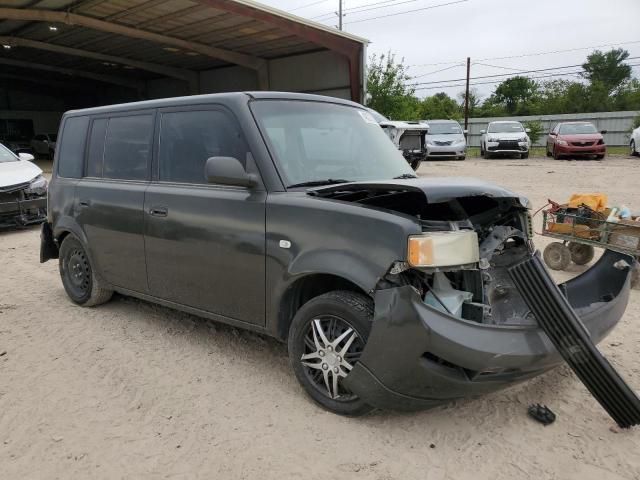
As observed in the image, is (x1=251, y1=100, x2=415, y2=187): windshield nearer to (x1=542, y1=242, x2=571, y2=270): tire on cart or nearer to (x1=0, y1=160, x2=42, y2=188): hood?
(x1=542, y1=242, x2=571, y2=270): tire on cart

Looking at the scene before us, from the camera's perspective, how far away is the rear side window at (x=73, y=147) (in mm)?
4898

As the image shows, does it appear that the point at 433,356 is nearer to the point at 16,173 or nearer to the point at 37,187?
the point at 37,187

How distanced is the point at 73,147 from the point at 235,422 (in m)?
3.29

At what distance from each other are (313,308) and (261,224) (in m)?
0.65

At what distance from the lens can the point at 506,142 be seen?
22.2 m

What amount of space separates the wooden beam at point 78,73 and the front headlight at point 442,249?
34816 millimetres

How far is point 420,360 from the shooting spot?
8.72 feet

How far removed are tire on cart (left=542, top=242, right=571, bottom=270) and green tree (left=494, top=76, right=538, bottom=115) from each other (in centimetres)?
5944

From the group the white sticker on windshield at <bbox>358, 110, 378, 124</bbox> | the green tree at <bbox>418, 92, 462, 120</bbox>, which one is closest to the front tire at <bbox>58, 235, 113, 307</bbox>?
the white sticker on windshield at <bbox>358, 110, 378, 124</bbox>

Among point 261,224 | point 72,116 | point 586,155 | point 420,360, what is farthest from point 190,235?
point 586,155

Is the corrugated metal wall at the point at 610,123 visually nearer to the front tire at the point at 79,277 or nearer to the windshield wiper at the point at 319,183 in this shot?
the front tire at the point at 79,277

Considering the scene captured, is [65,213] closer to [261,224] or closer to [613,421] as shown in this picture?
[261,224]

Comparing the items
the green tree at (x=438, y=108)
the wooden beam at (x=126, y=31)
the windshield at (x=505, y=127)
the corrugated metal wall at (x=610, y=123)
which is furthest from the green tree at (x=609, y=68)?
the wooden beam at (x=126, y=31)

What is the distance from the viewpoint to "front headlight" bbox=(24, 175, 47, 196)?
9.26 metres
